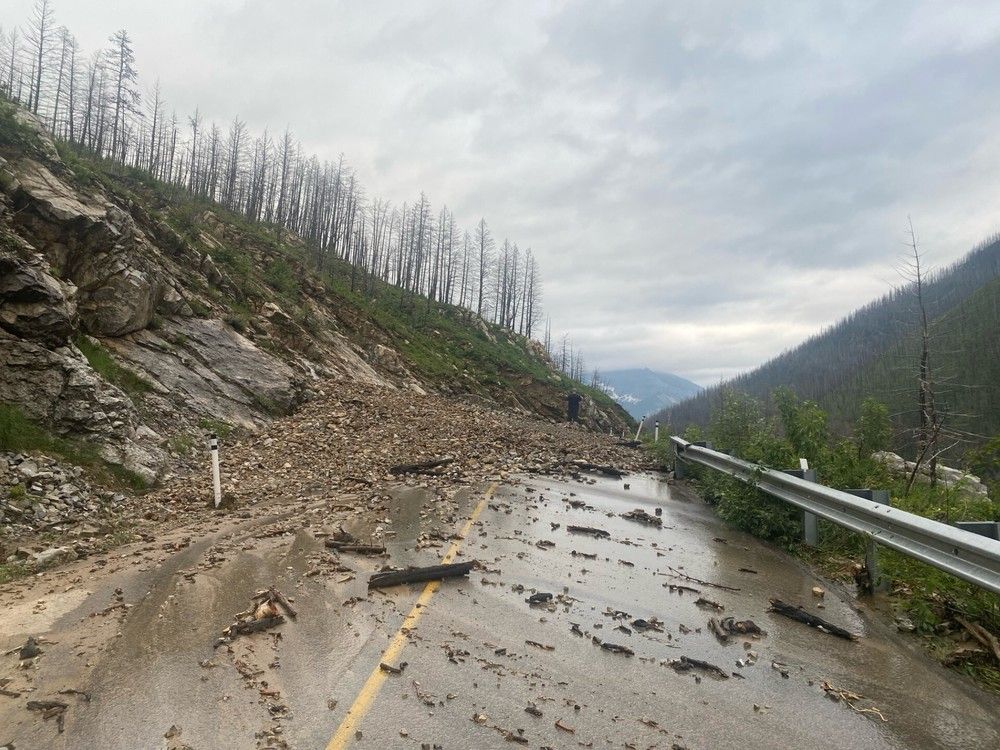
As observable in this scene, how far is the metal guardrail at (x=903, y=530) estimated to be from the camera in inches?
164

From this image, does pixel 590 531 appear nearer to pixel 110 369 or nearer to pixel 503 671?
pixel 503 671

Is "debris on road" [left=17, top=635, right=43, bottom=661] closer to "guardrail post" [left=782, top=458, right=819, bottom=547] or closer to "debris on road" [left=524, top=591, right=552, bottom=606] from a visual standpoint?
"debris on road" [left=524, top=591, right=552, bottom=606]

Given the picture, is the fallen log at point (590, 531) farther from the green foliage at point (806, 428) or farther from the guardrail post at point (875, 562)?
the green foliage at point (806, 428)

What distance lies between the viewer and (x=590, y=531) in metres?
8.70

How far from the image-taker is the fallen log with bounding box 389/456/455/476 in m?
12.9

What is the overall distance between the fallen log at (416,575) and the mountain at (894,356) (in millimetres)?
19750

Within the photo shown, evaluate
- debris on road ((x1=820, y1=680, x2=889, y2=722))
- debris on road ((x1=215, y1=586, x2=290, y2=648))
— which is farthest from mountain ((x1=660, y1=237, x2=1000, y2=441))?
debris on road ((x1=215, y1=586, x2=290, y2=648))

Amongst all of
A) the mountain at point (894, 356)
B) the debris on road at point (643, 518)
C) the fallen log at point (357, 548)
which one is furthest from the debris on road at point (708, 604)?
the mountain at point (894, 356)

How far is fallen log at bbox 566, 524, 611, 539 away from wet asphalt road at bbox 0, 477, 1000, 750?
60.6 inches

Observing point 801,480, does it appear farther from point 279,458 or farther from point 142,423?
point 142,423

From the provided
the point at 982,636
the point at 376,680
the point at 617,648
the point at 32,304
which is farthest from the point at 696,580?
the point at 32,304

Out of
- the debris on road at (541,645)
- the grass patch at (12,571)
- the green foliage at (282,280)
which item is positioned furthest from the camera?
the green foliage at (282,280)

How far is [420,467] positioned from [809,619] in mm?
9332

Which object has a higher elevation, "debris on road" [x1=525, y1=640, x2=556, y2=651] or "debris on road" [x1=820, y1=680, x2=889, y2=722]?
"debris on road" [x1=820, y1=680, x2=889, y2=722]
